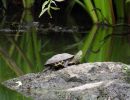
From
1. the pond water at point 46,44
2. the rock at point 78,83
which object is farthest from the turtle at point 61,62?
the pond water at point 46,44

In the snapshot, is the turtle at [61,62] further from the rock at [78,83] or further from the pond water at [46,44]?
the pond water at [46,44]

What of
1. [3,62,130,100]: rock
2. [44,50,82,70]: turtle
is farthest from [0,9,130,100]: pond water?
[44,50,82,70]: turtle

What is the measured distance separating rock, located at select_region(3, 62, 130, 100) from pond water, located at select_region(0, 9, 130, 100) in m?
0.10

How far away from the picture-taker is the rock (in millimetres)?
2102

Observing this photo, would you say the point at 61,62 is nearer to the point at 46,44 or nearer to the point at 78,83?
the point at 78,83

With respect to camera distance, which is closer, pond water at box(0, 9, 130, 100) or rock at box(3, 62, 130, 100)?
rock at box(3, 62, 130, 100)

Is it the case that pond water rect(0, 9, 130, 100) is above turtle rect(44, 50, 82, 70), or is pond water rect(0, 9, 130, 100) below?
below

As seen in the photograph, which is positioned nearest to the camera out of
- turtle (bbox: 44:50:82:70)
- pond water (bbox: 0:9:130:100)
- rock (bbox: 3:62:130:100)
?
rock (bbox: 3:62:130:100)

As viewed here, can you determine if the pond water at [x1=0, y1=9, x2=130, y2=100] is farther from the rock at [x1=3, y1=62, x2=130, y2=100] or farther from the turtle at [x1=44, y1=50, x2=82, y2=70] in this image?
the turtle at [x1=44, y1=50, x2=82, y2=70]

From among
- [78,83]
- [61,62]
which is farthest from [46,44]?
[78,83]

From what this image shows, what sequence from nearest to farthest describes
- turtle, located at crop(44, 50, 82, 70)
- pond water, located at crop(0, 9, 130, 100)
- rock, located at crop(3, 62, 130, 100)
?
rock, located at crop(3, 62, 130, 100) → turtle, located at crop(44, 50, 82, 70) → pond water, located at crop(0, 9, 130, 100)

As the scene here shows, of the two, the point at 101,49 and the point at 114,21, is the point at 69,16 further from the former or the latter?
the point at 101,49

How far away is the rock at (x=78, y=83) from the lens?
210cm

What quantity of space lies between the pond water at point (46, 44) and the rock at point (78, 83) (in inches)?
3.9
